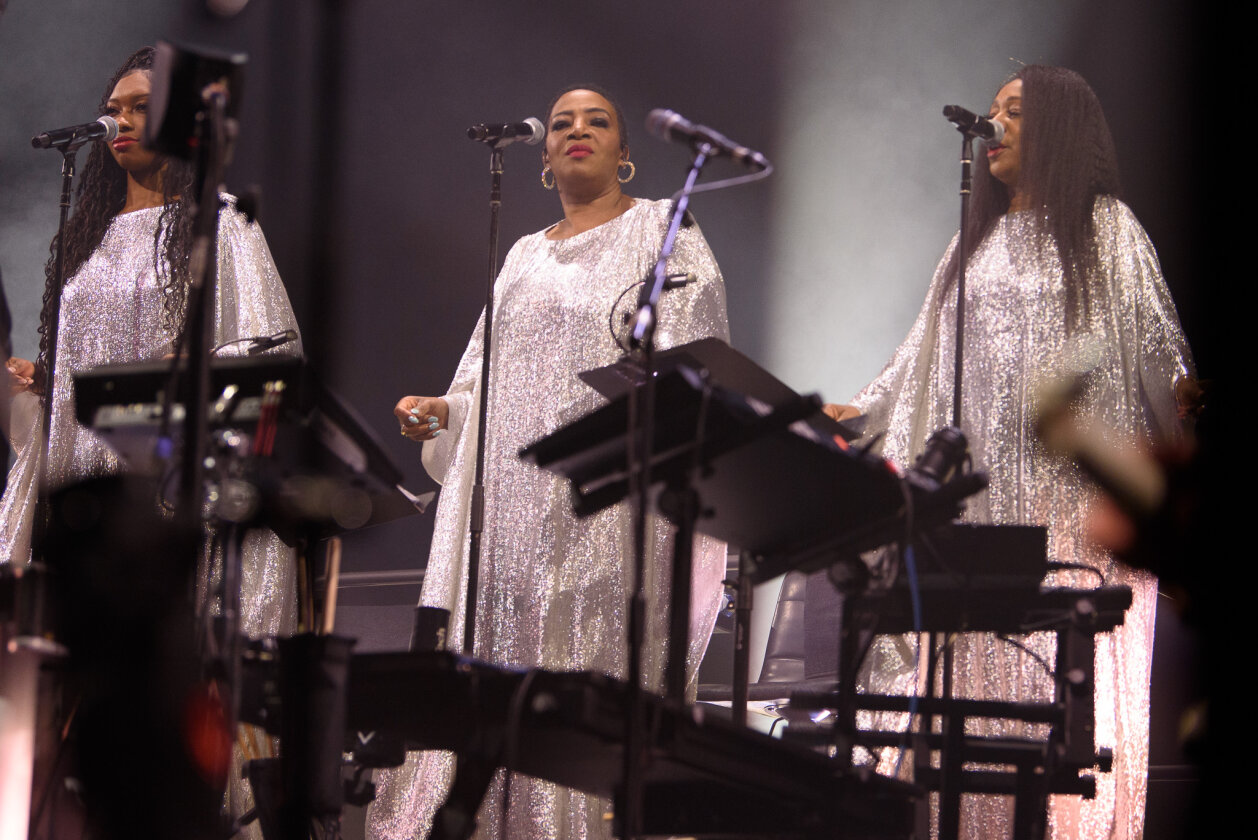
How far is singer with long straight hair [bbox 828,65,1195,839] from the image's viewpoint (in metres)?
3.79

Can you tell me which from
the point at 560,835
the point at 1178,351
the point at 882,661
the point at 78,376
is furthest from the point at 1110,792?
the point at 78,376

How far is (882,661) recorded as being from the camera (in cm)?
405

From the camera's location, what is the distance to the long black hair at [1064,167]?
4.06 m

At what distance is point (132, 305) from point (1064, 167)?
2948 millimetres

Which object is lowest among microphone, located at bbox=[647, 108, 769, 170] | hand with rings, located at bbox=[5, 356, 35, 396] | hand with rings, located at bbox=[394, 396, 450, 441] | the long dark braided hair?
hand with rings, located at bbox=[394, 396, 450, 441]

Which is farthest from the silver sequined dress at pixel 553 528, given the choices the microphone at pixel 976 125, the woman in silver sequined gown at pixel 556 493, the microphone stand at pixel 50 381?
the microphone stand at pixel 50 381

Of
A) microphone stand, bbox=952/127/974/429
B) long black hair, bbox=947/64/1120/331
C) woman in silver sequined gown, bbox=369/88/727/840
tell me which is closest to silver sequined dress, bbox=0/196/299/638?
woman in silver sequined gown, bbox=369/88/727/840

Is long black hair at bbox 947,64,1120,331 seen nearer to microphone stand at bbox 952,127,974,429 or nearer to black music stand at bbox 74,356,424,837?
microphone stand at bbox 952,127,974,429

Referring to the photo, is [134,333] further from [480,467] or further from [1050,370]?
[1050,370]

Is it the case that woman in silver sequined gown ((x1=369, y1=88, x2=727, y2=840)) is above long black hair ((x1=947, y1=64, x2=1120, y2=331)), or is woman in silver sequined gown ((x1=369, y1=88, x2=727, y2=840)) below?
below

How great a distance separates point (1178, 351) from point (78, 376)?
9.52ft

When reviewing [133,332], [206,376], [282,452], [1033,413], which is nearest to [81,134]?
[133,332]

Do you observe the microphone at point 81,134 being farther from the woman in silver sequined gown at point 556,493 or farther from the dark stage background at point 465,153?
the dark stage background at point 465,153

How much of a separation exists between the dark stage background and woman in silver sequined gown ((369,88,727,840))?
4.54ft
